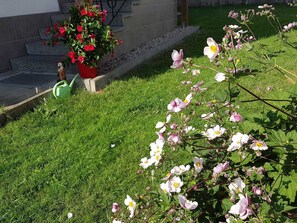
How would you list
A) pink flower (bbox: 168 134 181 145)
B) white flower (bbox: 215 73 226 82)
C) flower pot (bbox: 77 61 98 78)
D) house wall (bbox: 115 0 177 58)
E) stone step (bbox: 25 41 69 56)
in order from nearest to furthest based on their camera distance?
white flower (bbox: 215 73 226 82) → pink flower (bbox: 168 134 181 145) → flower pot (bbox: 77 61 98 78) → stone step (bbox: 25 41 69 56) → house wall (bbox: 115 0 177 58)

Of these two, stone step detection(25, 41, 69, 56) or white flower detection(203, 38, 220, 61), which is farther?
stone step detection(25, 41, 69, 56)

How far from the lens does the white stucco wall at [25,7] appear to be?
480cm

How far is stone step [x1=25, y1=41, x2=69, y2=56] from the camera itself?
16.4ft

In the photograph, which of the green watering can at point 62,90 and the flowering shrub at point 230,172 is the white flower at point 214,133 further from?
the green watering can at point 62,90

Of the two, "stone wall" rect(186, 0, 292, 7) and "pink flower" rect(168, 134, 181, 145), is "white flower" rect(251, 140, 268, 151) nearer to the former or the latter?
"pink flower" rect(168, 134, 181, 145)

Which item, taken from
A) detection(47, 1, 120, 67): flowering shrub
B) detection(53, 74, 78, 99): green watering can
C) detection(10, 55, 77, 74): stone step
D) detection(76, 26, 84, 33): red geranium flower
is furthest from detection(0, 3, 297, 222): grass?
detection(10, 55, 77, 74): stone step

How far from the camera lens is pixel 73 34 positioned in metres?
4.01

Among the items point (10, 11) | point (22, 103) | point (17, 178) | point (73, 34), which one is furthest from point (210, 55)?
point (10, 11)

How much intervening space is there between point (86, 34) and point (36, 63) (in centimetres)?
131

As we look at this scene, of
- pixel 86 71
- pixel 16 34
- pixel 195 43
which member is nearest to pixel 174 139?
pixel 86 71

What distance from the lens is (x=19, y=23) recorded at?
5.07m

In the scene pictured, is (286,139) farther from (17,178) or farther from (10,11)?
(10,11)

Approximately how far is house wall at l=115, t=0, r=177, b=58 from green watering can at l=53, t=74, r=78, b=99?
5.61 feet

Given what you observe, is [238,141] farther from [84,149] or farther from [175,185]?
[84,149]
